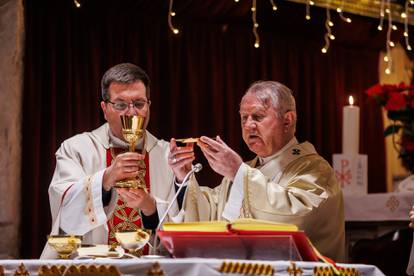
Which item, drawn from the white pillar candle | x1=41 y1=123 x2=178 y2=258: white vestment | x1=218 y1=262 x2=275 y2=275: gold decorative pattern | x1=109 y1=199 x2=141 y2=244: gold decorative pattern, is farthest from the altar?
x1=218 y1=262 x2=275 y2=275: gold decorative pattern

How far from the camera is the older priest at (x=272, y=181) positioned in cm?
386

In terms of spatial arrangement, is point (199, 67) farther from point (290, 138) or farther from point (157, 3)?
point (290, 138)

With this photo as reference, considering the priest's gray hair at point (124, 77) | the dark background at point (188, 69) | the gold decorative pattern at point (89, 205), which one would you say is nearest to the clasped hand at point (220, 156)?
the gold decorative pattern at point (89, 205)

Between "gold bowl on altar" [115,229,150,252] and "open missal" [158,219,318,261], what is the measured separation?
0.80ft

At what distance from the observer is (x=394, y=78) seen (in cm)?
769

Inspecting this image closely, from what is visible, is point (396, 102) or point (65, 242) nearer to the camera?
point (65, 242)

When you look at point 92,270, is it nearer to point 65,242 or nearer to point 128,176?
point 65,242

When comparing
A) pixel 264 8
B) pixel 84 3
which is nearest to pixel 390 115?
pixel 264 8

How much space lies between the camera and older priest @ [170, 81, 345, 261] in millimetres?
3859

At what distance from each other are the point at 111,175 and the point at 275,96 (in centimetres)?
99

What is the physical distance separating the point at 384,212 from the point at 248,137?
4.73 feet

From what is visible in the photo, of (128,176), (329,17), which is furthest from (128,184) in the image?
(329,17)

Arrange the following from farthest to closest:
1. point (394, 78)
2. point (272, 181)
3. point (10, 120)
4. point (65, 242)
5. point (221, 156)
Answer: point (394, 78), point (10, 120), point (272, 181), point (221, 156), point (65, 242)

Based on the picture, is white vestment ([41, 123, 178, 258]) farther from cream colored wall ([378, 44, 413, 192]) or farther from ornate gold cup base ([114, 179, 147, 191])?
cream colored wall ([378, 44, 413, 192])
